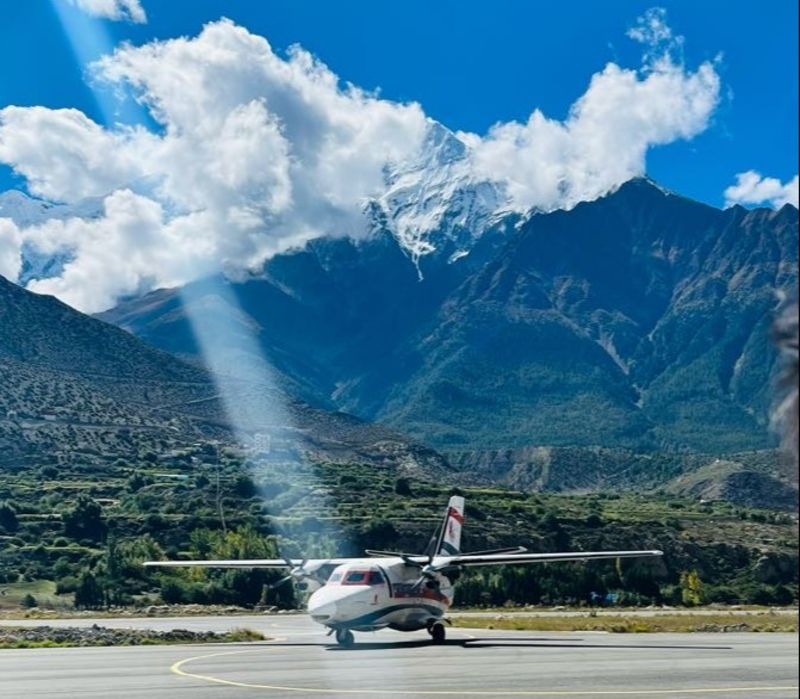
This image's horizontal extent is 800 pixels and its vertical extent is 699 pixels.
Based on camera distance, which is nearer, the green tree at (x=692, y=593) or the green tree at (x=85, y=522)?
the green tree at (x=692, y=593)

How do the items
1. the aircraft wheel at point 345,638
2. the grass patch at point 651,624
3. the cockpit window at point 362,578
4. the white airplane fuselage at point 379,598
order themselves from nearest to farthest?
1. the white airplane fuselage at point 379,598
2. the cockpit window at point 362,578
3. the aircraft wheel at point 345,638
4. the grass patch at point 651,624

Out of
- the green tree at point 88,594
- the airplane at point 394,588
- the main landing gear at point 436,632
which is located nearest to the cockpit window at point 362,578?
the airplane at point 394,588

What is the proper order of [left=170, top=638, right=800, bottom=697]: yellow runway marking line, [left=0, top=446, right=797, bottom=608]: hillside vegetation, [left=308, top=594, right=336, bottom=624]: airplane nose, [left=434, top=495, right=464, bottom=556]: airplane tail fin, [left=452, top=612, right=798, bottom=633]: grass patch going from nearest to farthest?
[left=170, top=638, right=800, bottom=697]: yellow runway marking line
[left=308, top=594, right=336, bottom=624]: airplane nose
[left=434, top=495, right=464, bottom=556]: airplane tail fin
[left=452, top=612, right=798, bottom=633]: grass patch
[left=0, top=446, right=797, bottom=608]: hillside vegetation

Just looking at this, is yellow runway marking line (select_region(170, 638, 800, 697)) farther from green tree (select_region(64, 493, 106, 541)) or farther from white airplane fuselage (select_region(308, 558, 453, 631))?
green tree (select_region(64, 493, 106, 541))

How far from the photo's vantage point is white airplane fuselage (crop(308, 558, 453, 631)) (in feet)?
115

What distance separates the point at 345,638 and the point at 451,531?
7928 mm

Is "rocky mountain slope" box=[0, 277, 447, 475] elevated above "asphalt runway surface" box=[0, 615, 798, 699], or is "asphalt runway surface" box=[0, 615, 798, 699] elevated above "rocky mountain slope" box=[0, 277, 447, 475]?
"rocky mountain slope" box=[0, 277, 447, 475]

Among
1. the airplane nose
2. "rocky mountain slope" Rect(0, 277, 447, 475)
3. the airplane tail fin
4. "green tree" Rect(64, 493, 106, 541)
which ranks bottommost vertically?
the airplane nose

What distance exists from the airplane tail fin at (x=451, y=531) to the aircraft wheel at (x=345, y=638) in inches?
257

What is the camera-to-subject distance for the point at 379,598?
35750 millimetres

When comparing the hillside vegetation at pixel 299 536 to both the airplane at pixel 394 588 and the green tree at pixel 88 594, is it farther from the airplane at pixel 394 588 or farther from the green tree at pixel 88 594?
the airplane at pixel 394 588

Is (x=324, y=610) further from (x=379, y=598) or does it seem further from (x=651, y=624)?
(x=651, y=624)

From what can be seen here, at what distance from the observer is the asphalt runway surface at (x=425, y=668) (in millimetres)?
22562

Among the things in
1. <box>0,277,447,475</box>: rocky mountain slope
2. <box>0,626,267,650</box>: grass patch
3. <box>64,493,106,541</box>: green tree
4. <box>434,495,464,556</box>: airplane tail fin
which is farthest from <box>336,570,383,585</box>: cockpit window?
<box>0,277,447,475</box>: rocky mountain slope
